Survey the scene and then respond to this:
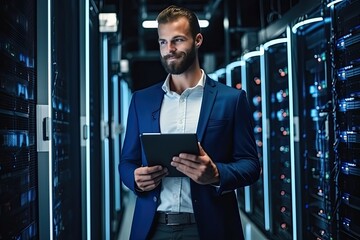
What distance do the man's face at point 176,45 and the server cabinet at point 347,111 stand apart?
1.44 m

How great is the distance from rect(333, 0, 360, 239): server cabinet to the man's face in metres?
1.44

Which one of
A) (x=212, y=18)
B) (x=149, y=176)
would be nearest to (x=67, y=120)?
(x=149, y=176)

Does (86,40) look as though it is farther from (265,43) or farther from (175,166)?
(265,43)

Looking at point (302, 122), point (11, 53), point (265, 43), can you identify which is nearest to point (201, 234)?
point (11, 53)

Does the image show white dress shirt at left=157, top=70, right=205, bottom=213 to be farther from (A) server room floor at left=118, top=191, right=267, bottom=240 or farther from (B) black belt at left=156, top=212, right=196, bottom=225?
(A) server room floor at left=118, top=191, right=267, bottom=240

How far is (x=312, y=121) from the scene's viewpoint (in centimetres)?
402

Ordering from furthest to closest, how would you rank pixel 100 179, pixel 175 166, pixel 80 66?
pixel 100 179, pixel 80 66, pixel 175 166

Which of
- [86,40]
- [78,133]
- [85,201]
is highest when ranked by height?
[86,40]

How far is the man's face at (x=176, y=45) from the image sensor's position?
6.46 ft

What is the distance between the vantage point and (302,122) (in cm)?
400

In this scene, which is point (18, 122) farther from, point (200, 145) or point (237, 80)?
point (237, 80)

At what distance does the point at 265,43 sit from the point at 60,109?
2.76 m

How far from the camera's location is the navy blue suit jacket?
1958 millimetres

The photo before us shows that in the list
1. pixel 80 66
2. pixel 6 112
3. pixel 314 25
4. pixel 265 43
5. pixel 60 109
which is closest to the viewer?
pixel 6 112
